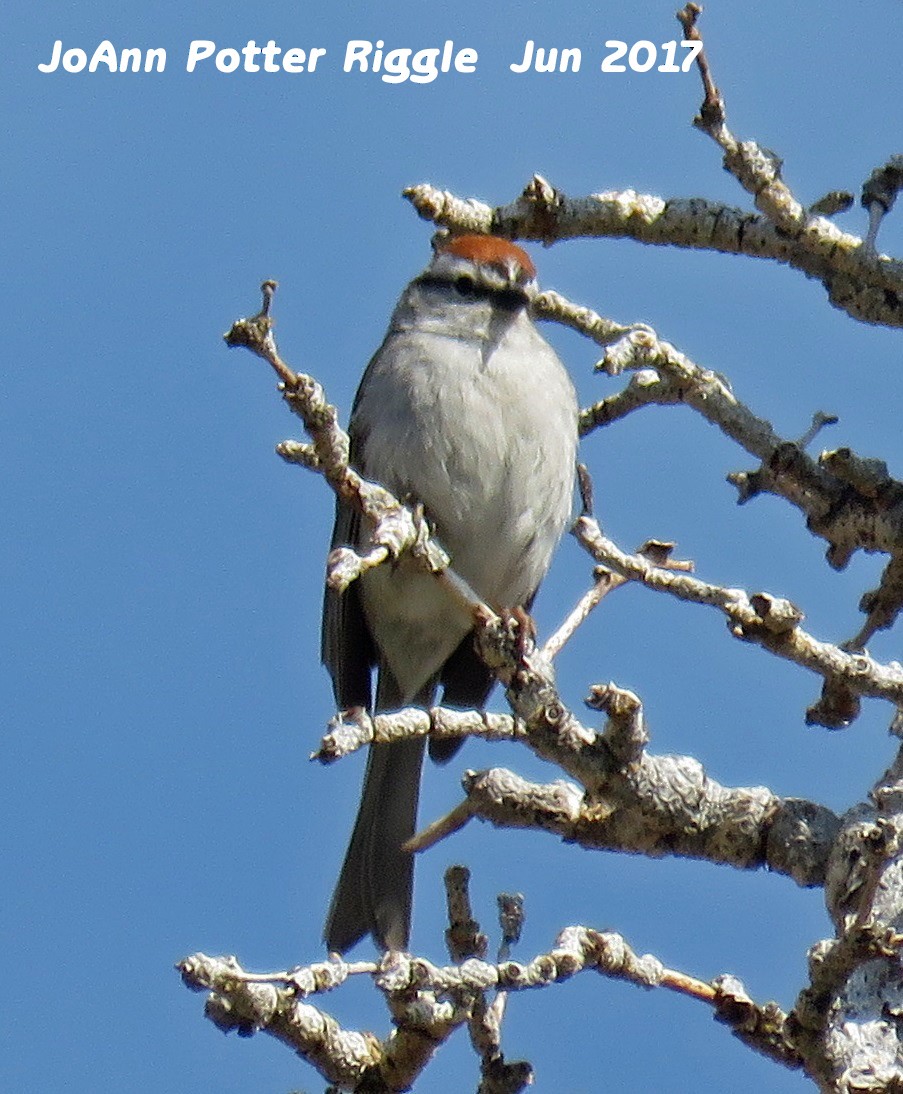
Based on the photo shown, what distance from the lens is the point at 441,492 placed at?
18.3 ft

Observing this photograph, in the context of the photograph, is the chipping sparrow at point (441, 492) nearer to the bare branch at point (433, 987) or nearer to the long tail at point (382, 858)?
the long tail at point (382, 858)

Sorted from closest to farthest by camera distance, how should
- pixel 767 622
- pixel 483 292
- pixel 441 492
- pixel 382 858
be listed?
pixel 767 622, pixel 441 492, pixel 382 858, pixel 483 292

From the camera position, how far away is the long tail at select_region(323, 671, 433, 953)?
17.8ft

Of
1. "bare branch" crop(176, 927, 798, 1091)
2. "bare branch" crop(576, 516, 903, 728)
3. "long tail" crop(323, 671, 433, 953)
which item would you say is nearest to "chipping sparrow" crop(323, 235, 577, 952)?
"long tail" crop(323, 671, 433, 953)

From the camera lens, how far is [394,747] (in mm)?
6277

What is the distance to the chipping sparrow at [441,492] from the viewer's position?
18.3ft

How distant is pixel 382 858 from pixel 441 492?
1.34m

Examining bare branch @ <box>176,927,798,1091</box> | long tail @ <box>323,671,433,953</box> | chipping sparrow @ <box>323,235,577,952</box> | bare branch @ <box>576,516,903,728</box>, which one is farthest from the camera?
chipping sparrow @ <box>323,235,577,952</box>

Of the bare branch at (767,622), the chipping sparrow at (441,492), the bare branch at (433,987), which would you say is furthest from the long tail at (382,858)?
the bare branch at (767,622)

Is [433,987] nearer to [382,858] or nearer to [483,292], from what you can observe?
[382,858]

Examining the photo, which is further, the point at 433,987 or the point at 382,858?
the point at 382,858

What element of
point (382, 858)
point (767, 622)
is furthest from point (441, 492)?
point (767, 622)

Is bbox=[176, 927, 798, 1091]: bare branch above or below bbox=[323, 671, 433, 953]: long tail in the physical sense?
below

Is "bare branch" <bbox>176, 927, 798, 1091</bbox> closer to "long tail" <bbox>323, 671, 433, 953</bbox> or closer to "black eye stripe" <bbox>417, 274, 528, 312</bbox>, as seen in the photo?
"long tail" <bbox>323, 671, 433, 953</bbox>
